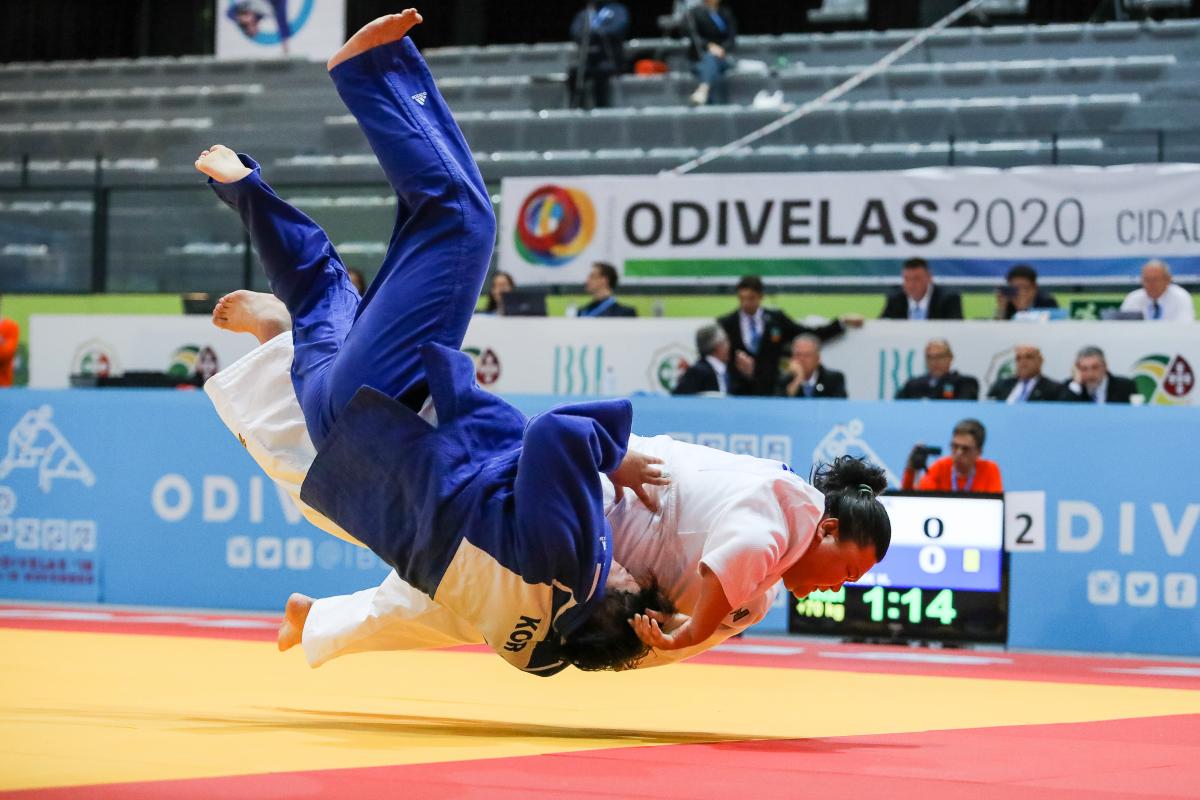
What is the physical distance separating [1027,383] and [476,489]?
6653 millimetres

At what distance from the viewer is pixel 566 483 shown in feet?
12.7

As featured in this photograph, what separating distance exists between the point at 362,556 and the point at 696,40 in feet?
29.4

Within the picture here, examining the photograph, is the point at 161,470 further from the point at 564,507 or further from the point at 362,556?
the point at 564,507

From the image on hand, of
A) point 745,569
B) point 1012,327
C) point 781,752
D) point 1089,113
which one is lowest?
point 781,752

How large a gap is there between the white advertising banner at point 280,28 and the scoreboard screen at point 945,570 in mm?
9291

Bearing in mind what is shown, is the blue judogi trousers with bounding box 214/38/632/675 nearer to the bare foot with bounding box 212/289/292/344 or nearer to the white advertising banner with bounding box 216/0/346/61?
the bare foot with bounding box 212/289/292/344

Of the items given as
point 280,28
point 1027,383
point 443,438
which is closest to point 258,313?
point 443,438

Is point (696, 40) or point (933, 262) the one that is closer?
point (933, 262)

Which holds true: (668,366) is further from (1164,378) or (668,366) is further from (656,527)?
(656,527)

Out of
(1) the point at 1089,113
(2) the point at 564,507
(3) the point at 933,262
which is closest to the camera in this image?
(2) the point at 564,507

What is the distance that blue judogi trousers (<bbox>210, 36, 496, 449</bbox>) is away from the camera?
13.6 feet

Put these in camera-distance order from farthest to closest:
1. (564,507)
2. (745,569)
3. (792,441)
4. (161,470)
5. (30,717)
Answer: (161,470)
(792,441)
(30,717)
(745,569)
(564,507)

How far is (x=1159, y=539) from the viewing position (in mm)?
8750

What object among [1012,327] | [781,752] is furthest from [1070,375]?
[781,752]
